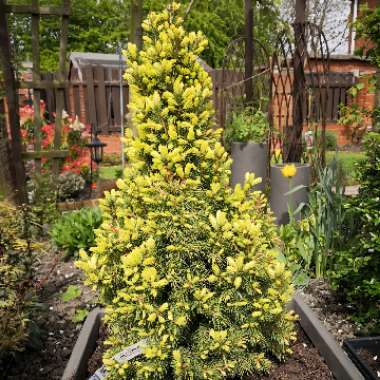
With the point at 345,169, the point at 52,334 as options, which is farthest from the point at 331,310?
the point at 345,169

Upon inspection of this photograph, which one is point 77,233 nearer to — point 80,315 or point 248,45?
point 80,315

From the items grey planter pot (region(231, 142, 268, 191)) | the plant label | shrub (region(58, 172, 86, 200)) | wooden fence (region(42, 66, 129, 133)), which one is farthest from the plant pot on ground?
wooden fence (region(42, 66, 129, 133))

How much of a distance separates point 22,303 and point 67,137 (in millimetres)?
4805

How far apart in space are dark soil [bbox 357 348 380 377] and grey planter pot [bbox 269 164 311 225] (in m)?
2.05

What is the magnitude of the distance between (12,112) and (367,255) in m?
3.56

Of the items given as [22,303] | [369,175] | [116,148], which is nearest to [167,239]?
[22,303]

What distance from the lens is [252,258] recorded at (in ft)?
5.31

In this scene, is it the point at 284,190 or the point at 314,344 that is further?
the point at 284,190

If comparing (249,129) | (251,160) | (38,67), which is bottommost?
(251,160)

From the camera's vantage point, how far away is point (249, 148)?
497 cm


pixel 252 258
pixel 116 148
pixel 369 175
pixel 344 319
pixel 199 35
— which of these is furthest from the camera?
pixel 116 148

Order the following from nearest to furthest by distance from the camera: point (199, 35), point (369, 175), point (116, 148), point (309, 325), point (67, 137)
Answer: point (199, 35), point (309, 325), point (369, 175), point (67, 137), point (116, 148)

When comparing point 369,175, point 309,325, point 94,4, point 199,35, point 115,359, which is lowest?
point 309,325

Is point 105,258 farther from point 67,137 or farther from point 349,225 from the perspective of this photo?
point 67,137
